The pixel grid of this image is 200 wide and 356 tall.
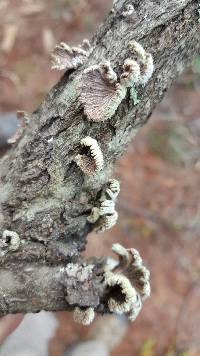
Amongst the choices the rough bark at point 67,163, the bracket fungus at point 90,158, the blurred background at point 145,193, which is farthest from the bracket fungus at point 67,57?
the blurred background at point 145,193

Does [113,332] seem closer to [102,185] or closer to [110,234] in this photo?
[110,234]

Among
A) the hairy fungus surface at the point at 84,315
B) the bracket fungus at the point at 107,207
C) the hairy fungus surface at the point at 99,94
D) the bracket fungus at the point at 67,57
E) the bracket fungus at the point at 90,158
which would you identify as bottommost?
the hairy fungus surface at the point at 84,315

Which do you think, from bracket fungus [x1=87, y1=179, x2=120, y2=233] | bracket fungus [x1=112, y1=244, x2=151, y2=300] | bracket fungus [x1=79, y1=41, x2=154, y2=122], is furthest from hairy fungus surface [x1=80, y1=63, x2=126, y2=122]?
bracket fungus [x1=112, y1=244, x2=151, y2=300]

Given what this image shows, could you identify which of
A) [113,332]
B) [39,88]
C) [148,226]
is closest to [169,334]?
[113,332]

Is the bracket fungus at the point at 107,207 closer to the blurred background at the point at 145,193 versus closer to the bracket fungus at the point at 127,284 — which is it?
the bracket fungus at the point at 127,284

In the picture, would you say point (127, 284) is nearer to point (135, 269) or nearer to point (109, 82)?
point (135, 269)

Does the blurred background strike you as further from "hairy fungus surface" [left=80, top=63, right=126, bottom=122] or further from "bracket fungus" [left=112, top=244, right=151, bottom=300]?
"hairy fungus surface" [left=80, top=63, right=126, bottom=122]
